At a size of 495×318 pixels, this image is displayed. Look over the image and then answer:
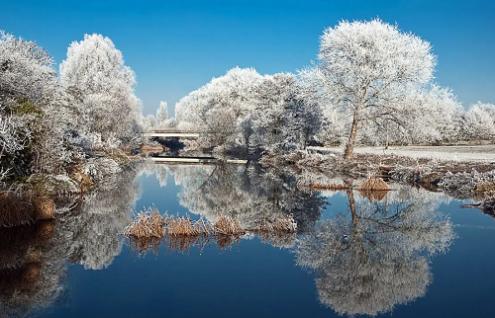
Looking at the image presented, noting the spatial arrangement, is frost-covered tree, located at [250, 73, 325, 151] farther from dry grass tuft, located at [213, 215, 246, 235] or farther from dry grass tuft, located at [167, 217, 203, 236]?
dry grass tuft, located at [167, 217, 203, 236]

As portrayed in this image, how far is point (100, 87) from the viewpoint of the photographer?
58.0 meters

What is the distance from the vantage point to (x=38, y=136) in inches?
935

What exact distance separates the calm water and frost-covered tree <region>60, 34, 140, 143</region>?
30600 millimetres

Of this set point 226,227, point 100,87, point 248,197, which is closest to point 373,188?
point 248,197

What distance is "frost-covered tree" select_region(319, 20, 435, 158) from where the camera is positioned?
39781 mm

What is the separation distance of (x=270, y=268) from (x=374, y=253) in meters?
3.56

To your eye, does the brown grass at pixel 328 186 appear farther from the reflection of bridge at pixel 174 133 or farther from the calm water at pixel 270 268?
the reflection of bridge at pixel 174 133

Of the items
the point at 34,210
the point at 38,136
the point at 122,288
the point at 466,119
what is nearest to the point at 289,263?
the point at 122,288

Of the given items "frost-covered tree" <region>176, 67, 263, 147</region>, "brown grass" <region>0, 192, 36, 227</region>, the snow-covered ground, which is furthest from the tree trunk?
"brown grass" <region>0, 192, 36, 227</region>

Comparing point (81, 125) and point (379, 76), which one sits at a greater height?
point (379, 76)

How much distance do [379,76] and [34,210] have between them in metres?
29.8

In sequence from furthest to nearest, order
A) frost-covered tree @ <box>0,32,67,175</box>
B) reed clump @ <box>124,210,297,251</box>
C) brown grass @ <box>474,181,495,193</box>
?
brown grass @ <box>474,181,495,193</box>, frost-covered tree @ <box>0,32,67,175</box>, reed clump @ <box>124,210,297,251</box>

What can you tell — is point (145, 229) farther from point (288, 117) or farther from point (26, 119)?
point (288, 117)

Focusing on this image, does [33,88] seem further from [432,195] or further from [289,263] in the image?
[432,195]
